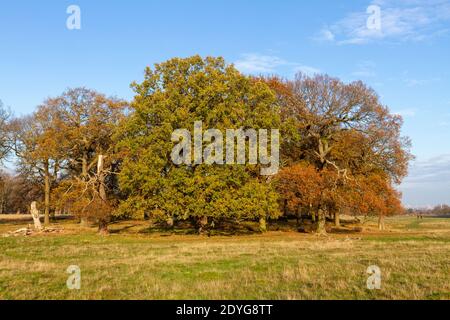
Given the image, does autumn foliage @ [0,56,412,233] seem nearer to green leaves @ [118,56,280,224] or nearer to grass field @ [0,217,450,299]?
green leaves @ [118,56,280,224]

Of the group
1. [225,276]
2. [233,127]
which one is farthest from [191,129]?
[225,276]

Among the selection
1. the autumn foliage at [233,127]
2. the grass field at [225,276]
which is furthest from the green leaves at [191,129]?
the grass field at [225,276]

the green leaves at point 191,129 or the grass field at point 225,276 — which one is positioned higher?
the green leaves at point 191,129

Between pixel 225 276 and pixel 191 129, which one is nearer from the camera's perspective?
pixel 225 276

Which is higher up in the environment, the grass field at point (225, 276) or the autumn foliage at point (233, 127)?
the autumn foliage at point (233, 127)

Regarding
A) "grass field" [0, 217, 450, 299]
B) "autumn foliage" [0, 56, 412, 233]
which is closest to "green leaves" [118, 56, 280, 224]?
"autumn foliage" [0, 56, 412, 233]

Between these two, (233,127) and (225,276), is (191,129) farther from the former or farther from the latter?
(225,276)

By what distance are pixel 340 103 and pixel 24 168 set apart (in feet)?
134

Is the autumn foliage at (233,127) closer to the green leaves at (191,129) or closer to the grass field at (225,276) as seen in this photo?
the green leaves at (191,129)

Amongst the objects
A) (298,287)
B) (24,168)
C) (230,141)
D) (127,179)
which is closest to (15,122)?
(24,168)

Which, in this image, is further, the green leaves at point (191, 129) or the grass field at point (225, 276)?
the green leaves at point (191, 129)
